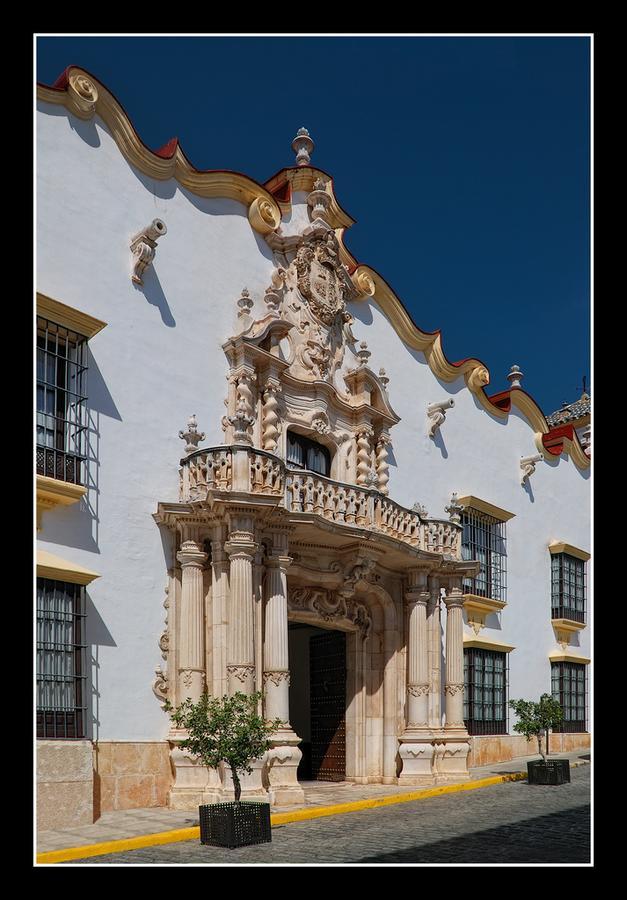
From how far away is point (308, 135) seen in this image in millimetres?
20172

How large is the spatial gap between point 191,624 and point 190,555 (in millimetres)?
1062

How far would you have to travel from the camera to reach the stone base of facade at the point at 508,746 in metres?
22.5

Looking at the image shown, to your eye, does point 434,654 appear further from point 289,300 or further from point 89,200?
point 89,200

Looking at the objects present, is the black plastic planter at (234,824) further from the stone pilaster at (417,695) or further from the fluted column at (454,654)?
the fluted column at (454,654)

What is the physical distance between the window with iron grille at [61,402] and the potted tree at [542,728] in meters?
10.7

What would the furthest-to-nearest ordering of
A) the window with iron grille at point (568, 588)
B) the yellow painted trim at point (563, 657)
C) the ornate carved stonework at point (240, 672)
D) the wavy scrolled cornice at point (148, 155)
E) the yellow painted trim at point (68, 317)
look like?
the window with iron grille at point (568, 588) → the yellow painted trim at point (563, 657) → the wavy scrolled cornice at point (148, 155) → the ornate carved stonework at point (240, 672) → the yellow painted trim at point (68, 317)

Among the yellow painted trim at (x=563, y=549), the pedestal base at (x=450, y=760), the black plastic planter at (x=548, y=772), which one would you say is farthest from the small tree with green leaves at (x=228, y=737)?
the yellow painted trim at (x=563, y=549)

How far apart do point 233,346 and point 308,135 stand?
5577 millimetres

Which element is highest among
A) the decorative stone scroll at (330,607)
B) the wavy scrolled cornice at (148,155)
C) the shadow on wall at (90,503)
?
the wavy scrolled cornice at (148,155)

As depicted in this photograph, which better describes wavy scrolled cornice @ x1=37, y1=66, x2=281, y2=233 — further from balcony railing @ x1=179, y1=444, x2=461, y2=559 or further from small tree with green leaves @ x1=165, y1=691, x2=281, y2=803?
small tree with green leaves @ x1=165, y1=691, x2=281, y2=803

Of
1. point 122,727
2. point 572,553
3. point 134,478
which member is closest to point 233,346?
point 134,478

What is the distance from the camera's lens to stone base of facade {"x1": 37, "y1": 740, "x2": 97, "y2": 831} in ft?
40.8

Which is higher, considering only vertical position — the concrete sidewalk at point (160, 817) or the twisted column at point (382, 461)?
the twisted column at point (382, 461)

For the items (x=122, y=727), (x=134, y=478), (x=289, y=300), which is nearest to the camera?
(x=122, y=727)
